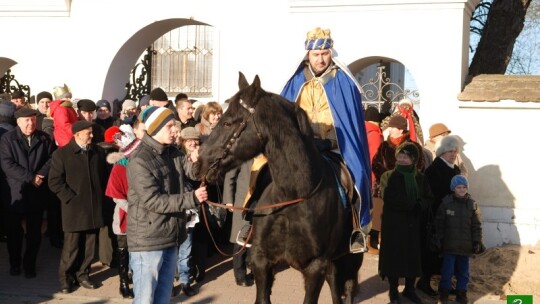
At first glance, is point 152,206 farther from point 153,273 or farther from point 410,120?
point 410,120

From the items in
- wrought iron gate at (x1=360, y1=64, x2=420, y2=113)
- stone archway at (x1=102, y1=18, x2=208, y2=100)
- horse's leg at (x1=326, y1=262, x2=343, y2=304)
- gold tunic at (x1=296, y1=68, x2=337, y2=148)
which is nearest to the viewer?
horse's leg at (x1=326, y1=262, x2=343, y2=304)

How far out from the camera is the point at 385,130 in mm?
11430

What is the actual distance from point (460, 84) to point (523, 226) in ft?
6.36

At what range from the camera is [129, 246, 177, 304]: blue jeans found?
657cm

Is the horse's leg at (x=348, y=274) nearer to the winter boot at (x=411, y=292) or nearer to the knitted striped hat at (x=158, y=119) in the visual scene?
the winter boot at (x=411, y=292)

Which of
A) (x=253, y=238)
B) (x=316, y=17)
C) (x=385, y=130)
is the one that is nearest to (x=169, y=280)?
(x=253, y=238)

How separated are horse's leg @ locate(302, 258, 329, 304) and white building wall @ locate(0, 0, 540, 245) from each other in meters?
5.07

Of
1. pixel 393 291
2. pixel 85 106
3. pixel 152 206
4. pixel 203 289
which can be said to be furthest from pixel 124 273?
pixel 152 206

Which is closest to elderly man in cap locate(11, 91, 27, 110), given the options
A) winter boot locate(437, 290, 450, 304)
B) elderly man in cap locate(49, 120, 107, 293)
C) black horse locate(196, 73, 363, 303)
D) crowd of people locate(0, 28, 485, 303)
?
crowd of people locate(0, 28, 485, 303)

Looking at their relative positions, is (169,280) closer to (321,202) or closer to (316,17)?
(321,202)

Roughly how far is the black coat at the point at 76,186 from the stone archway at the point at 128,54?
3508 mm

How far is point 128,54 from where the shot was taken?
43.4 ft

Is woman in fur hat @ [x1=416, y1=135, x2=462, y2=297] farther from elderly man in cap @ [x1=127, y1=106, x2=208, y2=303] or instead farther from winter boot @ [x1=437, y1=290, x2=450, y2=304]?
elderly man in cap @ [x1=127, y1=106, x2=208, y2=303]

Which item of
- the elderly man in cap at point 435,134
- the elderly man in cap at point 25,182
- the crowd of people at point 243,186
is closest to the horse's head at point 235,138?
the crowd of people at point 243,186
